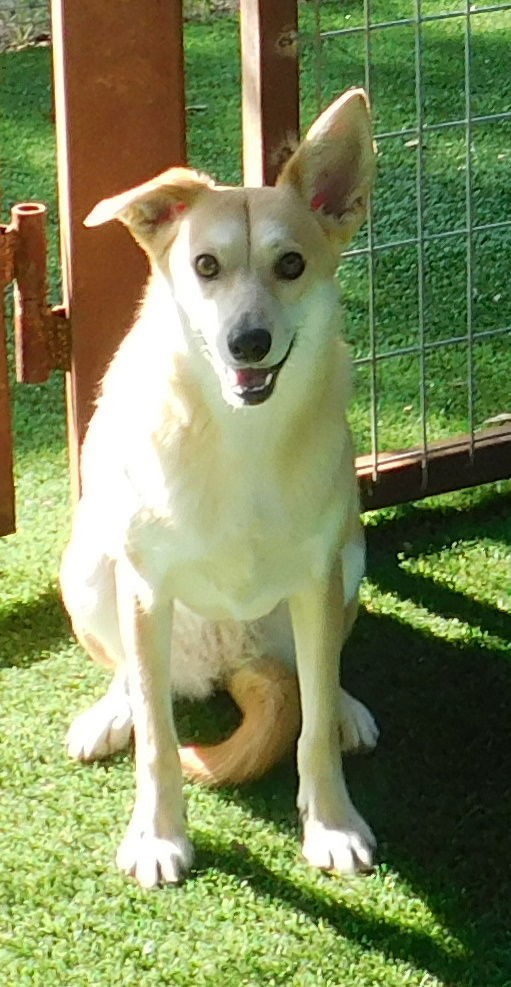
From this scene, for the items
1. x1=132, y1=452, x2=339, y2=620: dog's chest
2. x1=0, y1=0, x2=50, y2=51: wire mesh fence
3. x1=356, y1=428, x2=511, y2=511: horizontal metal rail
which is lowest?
x1=356, y1=428, x2=511, y2=511: horizontal metal rail

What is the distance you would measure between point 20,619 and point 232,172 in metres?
2.29

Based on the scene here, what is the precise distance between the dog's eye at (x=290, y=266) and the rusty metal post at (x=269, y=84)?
77 cm

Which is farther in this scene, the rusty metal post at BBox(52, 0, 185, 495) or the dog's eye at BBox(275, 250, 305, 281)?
the rusty metal post at BBox(52, 0, 185, 495)

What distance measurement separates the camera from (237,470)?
2719 mm

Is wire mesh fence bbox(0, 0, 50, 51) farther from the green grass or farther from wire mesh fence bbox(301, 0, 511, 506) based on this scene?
the green grass

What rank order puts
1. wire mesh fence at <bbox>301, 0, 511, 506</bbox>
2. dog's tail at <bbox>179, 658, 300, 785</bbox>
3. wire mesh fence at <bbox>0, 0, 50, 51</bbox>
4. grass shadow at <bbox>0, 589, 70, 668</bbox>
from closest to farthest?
dog's tail at <bbox>179, 658, 300, 785</bbox> → grass shadow at <bbox>0, 589, 70, 668</bbox> → wire mesh fence at <bbox>301, 0, 511, 506</bbox> → wire mesh fence at <bbox>0, 0, 50, 51</bbox>

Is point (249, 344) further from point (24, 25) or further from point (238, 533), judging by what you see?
point (24, 25)

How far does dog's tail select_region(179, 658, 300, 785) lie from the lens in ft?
9.61

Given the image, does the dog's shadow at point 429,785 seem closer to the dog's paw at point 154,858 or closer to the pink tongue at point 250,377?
the dog's paw at point 154,858

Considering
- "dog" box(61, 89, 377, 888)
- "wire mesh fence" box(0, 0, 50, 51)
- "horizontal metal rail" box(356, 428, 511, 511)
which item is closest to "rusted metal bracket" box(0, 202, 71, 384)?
"dog" box(61, 89, 377, 888)

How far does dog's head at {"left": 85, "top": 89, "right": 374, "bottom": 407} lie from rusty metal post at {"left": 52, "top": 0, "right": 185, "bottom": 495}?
670mm

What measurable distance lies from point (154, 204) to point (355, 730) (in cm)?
117

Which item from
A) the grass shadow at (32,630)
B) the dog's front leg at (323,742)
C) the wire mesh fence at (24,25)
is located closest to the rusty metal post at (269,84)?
the dog's front leg at (323,742)

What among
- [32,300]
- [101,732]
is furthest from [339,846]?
[32,300]
